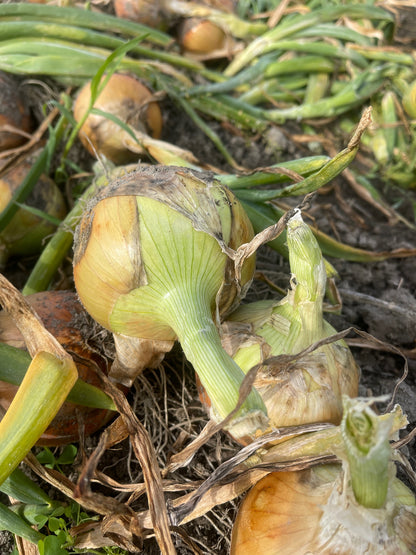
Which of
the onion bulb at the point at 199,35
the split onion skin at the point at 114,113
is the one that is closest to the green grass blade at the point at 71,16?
the split onion skin at the point at 114,113

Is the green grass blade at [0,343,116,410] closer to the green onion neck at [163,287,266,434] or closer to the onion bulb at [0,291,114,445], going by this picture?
the onion bulb at [0,291,114,445]

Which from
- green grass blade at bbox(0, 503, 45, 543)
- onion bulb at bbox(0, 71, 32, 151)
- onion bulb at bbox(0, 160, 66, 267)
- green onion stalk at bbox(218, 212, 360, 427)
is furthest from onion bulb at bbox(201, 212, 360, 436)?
onion bulb at bbox(0, 71, 32, 151)

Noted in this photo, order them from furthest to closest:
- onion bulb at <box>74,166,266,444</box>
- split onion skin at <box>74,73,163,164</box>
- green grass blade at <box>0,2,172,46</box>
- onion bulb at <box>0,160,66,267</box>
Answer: green grass blade at <box>0,2,172,46</box> → split onion skin at <box>74,73,163,164</box> → onion bulb at <box>0,160,66,267</box> → onion bulb at <box>74,166,266,444</box>

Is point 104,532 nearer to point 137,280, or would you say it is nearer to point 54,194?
point 137,280

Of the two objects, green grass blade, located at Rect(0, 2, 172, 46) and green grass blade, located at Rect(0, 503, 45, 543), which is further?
green grass blade, located at Rect(0, 2, 172, 46)

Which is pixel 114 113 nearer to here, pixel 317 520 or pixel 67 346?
pixel 67 346

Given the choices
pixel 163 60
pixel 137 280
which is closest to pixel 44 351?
pixel 137 280

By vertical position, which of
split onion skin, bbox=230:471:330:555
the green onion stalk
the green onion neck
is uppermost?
the green onion neck
